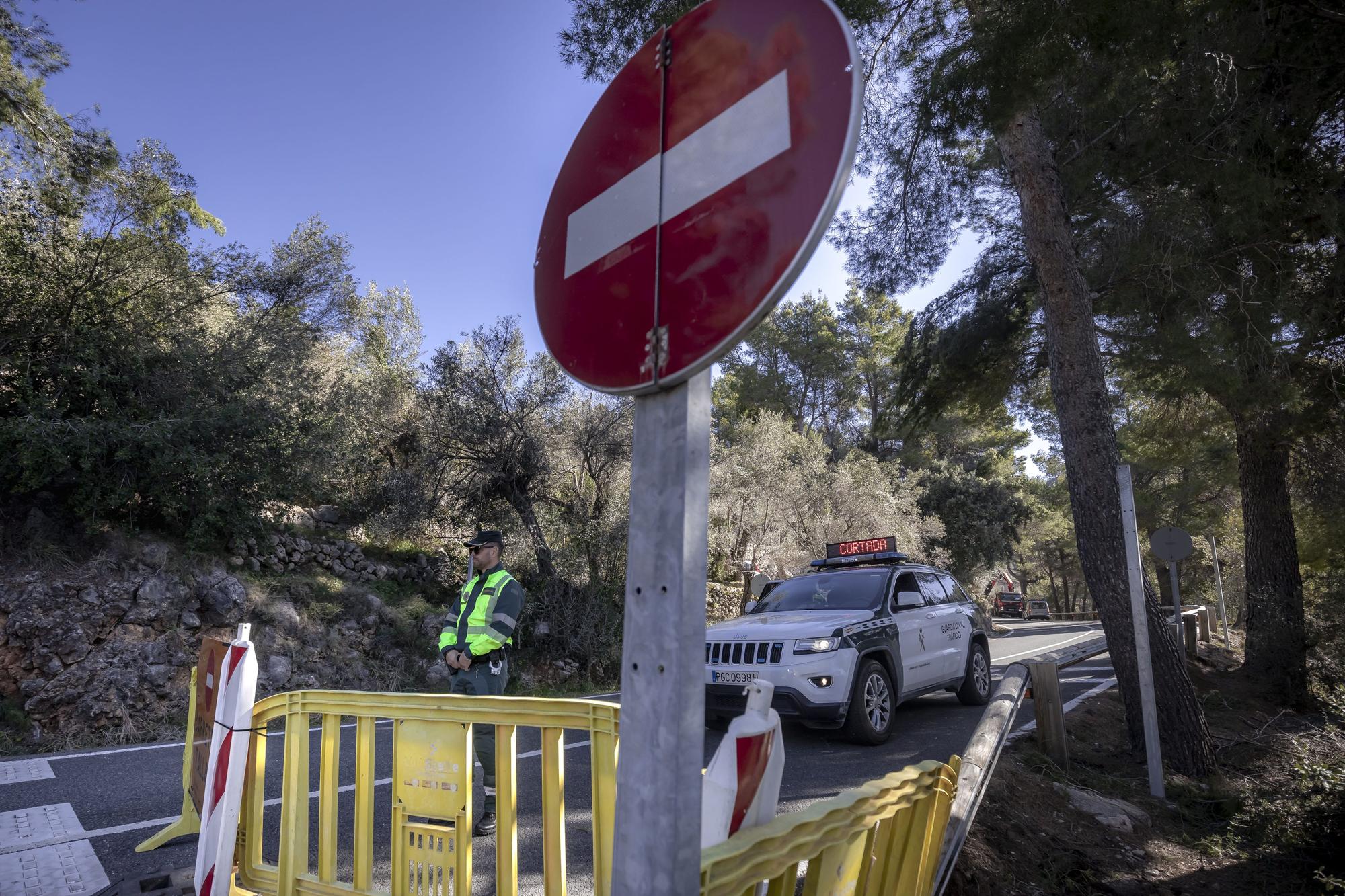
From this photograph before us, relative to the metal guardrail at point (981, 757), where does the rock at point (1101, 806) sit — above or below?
below

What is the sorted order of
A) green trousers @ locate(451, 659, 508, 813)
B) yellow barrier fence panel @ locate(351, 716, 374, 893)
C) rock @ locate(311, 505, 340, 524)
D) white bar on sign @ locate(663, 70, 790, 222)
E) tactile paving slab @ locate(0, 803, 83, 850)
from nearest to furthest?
white bar on sign @ locate(663, 70, 790, 222) < yellow barrier fence panel @ locate(351, 716, 374, 893) < tactile paving slab @ locate(0, 803, 83, 850) < green trousers @ locate(451, 659, 508, 813) < rock @ locate(311, 505, 340, 524)

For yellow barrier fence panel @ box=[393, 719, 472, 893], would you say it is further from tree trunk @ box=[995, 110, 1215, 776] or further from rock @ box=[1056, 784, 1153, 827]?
tree trunk @ box=[995, 110, 1215, 776]

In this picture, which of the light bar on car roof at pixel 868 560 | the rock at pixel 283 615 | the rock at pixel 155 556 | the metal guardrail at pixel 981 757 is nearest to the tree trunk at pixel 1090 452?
the metal guardrail at pixel 981 757

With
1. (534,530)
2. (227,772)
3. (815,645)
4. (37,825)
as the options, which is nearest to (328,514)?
(534,530)

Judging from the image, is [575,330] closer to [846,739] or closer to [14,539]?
[846,739]

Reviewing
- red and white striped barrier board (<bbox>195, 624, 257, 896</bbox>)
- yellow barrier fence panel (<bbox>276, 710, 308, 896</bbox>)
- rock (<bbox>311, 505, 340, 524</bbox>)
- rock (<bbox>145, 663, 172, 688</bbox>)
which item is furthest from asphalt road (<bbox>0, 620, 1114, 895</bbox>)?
rock (<bbox>311, 505, 340, 524</bbox>)

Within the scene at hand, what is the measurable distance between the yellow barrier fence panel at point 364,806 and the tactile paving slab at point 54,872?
5.46 feet

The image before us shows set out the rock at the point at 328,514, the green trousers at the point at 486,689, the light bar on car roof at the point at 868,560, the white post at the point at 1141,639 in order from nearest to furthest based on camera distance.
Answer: the green trousers at the point at 486,689 → the white post at the point at 1141,639 → the light bar on car roof at the point at 868,560 → the rock at the point at 328,514

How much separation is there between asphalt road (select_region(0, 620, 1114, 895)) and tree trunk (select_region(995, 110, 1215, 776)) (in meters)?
1.80

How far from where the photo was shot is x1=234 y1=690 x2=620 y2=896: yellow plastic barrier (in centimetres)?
257

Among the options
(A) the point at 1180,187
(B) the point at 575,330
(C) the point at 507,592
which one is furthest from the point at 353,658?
(A) the point at 1180,187

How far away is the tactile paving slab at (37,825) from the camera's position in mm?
4215

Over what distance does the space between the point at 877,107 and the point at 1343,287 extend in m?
6.54

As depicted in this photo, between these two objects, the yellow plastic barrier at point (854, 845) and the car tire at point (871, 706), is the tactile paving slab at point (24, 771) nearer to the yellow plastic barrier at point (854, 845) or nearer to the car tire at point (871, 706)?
the car tire at point (871, 706)
